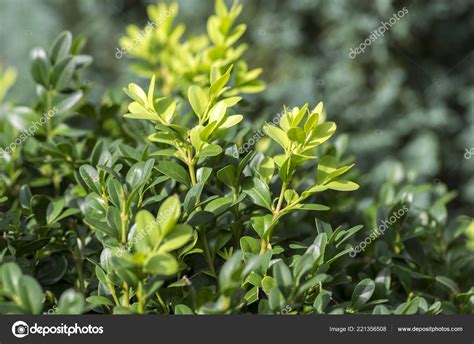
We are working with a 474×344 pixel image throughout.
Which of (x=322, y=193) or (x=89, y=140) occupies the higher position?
(x=89, y=140)

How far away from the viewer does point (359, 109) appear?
3031 millimetres

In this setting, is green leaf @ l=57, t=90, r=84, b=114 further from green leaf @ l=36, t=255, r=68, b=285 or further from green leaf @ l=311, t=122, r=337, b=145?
green leaf @ l=311, t=122, r=337, b=145

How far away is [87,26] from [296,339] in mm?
3128

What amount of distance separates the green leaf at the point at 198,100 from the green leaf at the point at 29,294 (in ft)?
1.20

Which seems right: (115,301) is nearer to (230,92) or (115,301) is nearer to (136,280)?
(136,280)

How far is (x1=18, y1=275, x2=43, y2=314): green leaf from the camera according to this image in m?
0.71

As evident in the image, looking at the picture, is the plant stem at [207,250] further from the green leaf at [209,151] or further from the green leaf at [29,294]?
the green leaf at [29,294]

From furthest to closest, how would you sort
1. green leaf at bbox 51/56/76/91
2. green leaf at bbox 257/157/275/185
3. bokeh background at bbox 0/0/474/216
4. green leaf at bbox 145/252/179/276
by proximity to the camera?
bokeh background at bbox 0/0/474/216 < green leaf at bbox 51/56/76/91 < green leaf at bbox 257/157/275/185 < green leaf at bbox 145/252/179/276

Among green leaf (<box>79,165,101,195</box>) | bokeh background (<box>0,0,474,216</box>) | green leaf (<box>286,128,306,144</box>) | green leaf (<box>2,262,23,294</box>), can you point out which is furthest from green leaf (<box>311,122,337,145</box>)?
bokeh background (<box>0,0,474,216</box>)

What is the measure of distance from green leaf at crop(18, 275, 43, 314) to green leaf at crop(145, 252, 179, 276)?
0.47 ft

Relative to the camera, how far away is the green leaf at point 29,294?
28.0 inches

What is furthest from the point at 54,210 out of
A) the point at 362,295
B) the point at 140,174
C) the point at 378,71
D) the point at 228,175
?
the point at 378,71

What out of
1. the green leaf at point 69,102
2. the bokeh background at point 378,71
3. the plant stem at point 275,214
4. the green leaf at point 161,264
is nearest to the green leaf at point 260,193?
the plant stem at point 275,214

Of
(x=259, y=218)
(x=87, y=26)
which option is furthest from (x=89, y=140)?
(x=87, y=26)
